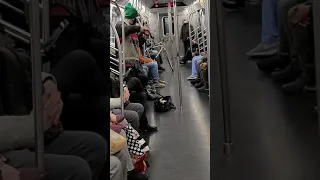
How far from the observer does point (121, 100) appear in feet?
5.76

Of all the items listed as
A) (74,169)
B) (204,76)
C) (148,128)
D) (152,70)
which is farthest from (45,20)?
(152,70)

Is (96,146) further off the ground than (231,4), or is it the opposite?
(231,4)

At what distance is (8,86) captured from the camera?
561mm

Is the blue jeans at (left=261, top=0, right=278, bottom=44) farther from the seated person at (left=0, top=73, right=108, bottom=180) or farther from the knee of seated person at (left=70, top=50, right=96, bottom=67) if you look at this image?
the seated person at (left=0, top=73, right=108, bottom=180)

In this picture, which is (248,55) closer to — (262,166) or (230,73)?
(230,73)

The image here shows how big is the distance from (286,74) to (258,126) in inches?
8.1

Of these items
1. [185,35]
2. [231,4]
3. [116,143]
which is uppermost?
[185,35]

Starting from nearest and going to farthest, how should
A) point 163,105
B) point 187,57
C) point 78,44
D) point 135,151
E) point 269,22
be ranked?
point 78,44 < point 269,22 < point 135,151 < point 163,105 < point 187,57

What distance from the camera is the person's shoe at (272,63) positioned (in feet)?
3.38

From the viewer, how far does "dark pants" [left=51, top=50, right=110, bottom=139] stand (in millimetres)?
644

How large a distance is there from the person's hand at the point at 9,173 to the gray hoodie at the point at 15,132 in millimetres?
35

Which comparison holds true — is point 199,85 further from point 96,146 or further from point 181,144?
point 96,146

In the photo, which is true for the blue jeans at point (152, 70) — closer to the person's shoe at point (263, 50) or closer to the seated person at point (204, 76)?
the seated person at point (204, 76)

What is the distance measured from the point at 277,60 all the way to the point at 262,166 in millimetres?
362
